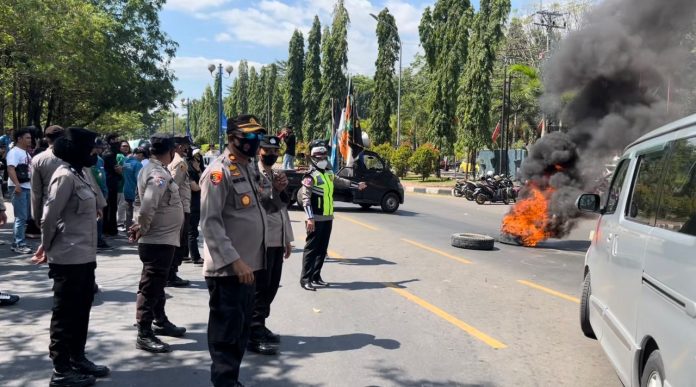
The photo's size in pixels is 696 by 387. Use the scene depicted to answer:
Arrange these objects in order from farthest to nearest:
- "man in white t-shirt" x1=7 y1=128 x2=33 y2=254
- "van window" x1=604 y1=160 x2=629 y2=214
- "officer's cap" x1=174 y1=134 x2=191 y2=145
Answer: "man in white t-shirt" x1=7 y1=128 x2=33 y2=254
"officer's cap" x1=174 y1=134 x2=191 y2=145
"van window" x1=604 y1=160 x2=629 y2=214

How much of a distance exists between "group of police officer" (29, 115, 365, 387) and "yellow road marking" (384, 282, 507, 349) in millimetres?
1902

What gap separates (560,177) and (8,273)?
10.1 metres

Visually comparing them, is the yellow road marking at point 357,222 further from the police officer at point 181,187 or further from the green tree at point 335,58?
the green tree at point 335,58

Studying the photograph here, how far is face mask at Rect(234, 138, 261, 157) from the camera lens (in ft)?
11.9

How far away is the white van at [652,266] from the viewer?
2.45 m

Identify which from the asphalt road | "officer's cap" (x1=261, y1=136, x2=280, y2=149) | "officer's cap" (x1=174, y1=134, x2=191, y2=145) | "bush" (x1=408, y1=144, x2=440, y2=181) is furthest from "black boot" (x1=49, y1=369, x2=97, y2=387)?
"bush" (x1=408, y1=144, x2=440, y2=181)

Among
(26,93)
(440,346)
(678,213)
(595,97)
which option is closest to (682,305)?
(678,213)

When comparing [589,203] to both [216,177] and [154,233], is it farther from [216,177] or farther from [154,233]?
[154,233]

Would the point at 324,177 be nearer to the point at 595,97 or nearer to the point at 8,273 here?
the point at 8,273

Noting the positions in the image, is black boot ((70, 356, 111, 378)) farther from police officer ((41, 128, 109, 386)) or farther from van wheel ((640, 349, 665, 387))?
van wheel ((640, 349, 665, 387))

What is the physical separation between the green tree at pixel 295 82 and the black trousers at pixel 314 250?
52.9 m

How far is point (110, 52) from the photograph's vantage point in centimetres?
2361

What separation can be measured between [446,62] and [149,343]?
32.6 meters

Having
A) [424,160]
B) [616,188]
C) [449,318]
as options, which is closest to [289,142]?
[449,318]
